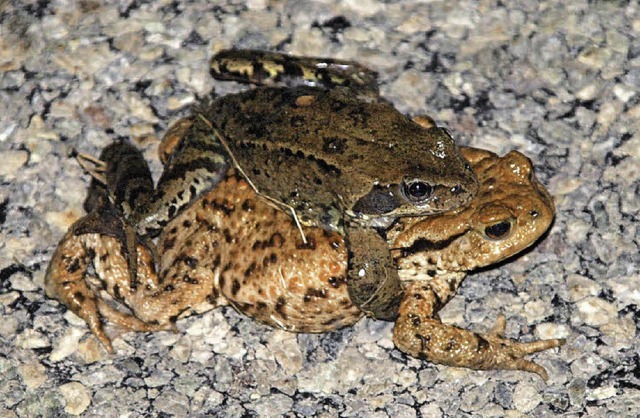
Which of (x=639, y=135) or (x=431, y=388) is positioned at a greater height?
(x=639, y=135)

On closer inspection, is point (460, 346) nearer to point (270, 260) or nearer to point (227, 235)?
point (270, 260)

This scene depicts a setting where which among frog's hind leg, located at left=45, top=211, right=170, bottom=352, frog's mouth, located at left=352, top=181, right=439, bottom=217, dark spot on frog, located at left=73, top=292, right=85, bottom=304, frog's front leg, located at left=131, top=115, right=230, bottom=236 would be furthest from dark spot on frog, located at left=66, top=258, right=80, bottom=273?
frog's mouth, located at left=352, top=181, right=439, bottom=217

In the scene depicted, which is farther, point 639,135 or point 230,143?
point 639,135

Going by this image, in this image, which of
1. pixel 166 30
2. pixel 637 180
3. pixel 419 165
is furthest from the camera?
pixel 166 30

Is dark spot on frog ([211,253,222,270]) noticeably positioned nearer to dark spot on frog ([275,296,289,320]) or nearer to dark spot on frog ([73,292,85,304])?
dark spot on frog ([275,296,289,320])

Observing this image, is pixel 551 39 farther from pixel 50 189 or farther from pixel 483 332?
pixel 50 189

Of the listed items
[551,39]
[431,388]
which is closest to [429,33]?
[551,39]

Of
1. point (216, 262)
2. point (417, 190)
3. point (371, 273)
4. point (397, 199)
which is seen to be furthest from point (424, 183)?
point (216, 262)
